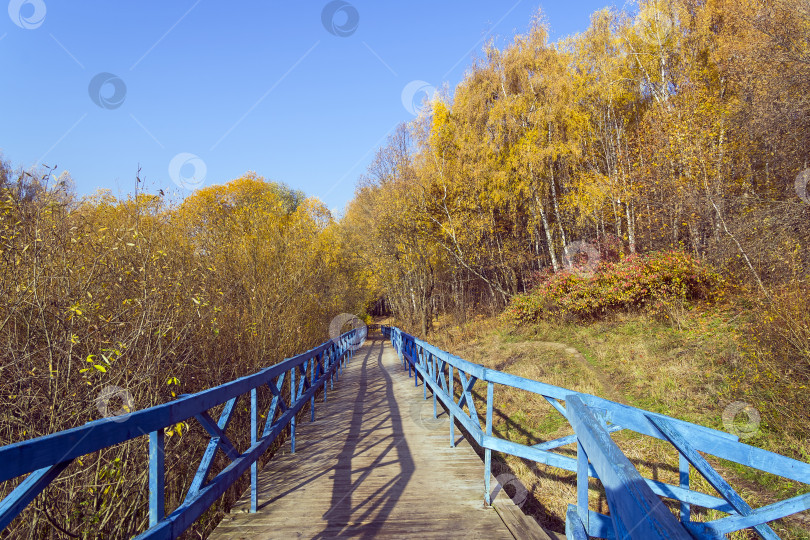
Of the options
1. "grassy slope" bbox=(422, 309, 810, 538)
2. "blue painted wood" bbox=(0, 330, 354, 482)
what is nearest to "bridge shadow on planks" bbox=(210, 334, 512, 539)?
"blue painted wood" bbox=(0, 330, 354, 482)

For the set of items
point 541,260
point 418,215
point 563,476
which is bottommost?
point 563,476

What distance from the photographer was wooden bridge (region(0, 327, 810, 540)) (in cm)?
151

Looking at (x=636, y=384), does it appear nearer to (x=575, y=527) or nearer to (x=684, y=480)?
(x=684, y=480)

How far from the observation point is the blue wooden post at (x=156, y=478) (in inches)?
88.9

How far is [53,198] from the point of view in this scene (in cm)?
412

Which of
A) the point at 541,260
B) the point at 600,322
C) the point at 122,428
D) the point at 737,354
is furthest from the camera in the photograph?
the point at 541,260

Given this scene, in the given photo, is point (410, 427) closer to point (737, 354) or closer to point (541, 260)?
point (737, 354)

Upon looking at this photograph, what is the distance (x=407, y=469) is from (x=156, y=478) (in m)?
3.10

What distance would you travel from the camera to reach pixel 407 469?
479 cm

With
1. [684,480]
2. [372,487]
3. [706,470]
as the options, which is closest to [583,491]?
[706,470]

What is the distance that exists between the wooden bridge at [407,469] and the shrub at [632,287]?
26.2ft

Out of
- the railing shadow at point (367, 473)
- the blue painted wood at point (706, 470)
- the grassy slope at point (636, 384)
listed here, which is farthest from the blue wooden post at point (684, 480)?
the grassy slope at point (636, 384)

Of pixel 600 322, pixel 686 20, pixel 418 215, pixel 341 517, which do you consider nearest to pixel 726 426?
pixel 341 517

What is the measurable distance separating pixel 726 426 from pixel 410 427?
4.88 m
